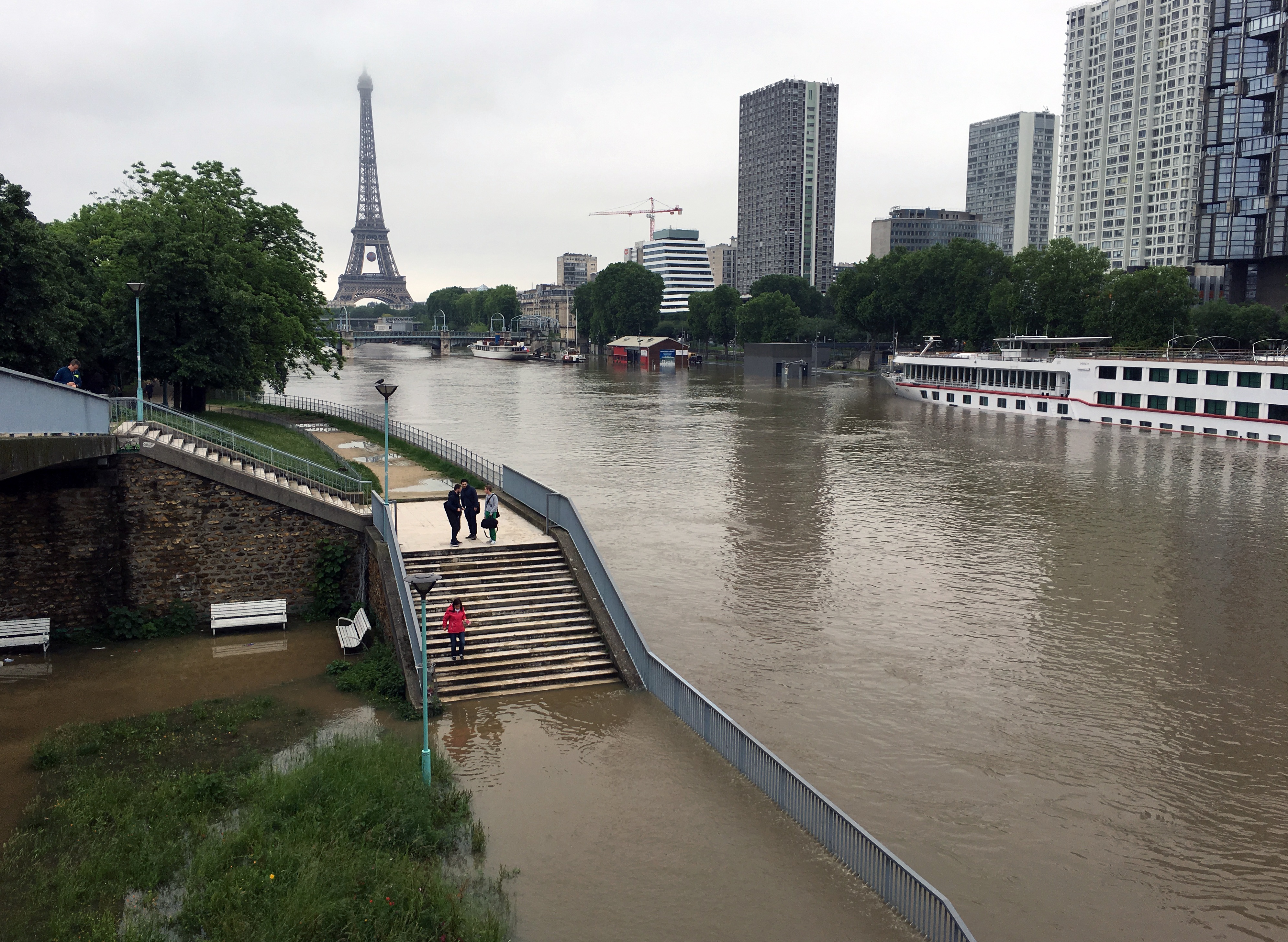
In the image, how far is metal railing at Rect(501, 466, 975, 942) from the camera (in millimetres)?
9609

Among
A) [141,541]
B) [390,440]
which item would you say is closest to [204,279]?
[390,440]

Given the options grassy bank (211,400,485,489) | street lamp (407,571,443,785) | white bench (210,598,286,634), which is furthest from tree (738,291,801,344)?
street lamp (407,571,443,785)

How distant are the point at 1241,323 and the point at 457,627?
272 feet

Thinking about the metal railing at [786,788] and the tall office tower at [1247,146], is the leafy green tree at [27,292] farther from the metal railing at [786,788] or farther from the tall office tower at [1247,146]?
the tall office tower at [1247,146]

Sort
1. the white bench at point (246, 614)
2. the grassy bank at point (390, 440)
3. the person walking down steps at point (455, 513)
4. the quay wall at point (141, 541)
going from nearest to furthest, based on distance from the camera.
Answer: the quay wall at point (141, 541), the white bench at point (246, 614), the person walking down steps at point (455, 513), the grassy bank at point (390, 440)

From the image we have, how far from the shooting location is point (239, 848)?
10.8 m

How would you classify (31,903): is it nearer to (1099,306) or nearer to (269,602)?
(269,602)

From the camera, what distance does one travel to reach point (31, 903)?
32.2ft

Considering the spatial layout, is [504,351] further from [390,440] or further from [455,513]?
[455,513]

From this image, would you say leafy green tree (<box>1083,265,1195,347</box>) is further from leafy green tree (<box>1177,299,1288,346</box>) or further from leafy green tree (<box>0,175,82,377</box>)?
leafy green tree (<box>0,175,82,377</box>)

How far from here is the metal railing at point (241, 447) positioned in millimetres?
20734

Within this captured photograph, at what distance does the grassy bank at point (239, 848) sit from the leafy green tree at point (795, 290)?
5799 inches

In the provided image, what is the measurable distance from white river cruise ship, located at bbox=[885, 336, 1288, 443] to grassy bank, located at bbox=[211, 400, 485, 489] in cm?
4361

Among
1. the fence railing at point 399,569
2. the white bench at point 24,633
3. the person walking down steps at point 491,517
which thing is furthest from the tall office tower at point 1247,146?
the white bench at point 24,633
